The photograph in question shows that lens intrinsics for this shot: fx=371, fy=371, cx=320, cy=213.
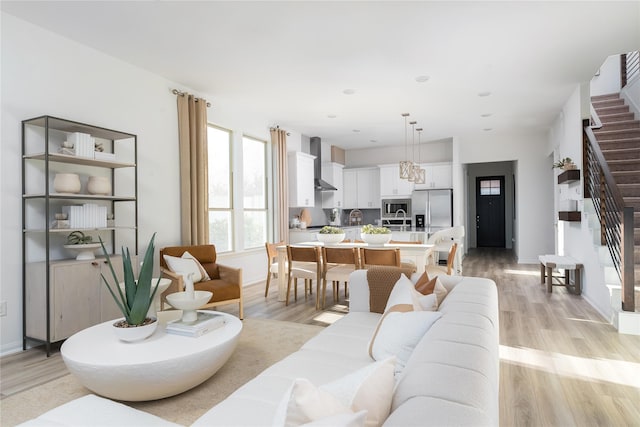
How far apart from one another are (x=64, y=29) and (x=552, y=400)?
4.89 m

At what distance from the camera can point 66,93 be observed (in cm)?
360

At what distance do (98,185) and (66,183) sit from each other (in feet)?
0.95

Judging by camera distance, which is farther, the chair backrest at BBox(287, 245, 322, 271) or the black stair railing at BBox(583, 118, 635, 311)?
the chair backrest at BBox(287, 245, 322, 271)

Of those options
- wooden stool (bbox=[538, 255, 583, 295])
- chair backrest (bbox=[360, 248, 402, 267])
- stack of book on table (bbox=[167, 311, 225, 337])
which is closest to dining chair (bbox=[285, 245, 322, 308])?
chair backrest (bbox=[360, 248, 402, 267])

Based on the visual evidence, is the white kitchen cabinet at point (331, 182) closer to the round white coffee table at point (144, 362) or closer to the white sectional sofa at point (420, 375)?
the white sectional sofa at point (420, 375)

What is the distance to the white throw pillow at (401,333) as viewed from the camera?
60.6 inches

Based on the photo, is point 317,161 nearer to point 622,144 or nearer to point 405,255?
point 405,255

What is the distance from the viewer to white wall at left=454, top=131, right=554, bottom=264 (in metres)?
8.12

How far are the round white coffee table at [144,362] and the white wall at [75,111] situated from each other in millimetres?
1445

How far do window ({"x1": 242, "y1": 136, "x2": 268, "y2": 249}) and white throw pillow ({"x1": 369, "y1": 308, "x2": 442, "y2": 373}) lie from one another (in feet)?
15.5

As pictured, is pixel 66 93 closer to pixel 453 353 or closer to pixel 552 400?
pixel 453 353

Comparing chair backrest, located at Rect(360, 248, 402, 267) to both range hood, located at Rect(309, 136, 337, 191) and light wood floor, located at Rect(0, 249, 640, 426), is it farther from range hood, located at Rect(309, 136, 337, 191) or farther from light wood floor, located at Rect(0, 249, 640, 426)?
range hood, located at Rect(309, 136, 337, 191)

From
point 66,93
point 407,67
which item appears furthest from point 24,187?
point 407,67

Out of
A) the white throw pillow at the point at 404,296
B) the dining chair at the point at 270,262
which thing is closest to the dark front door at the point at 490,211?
the dining chair at the point at 270,262
